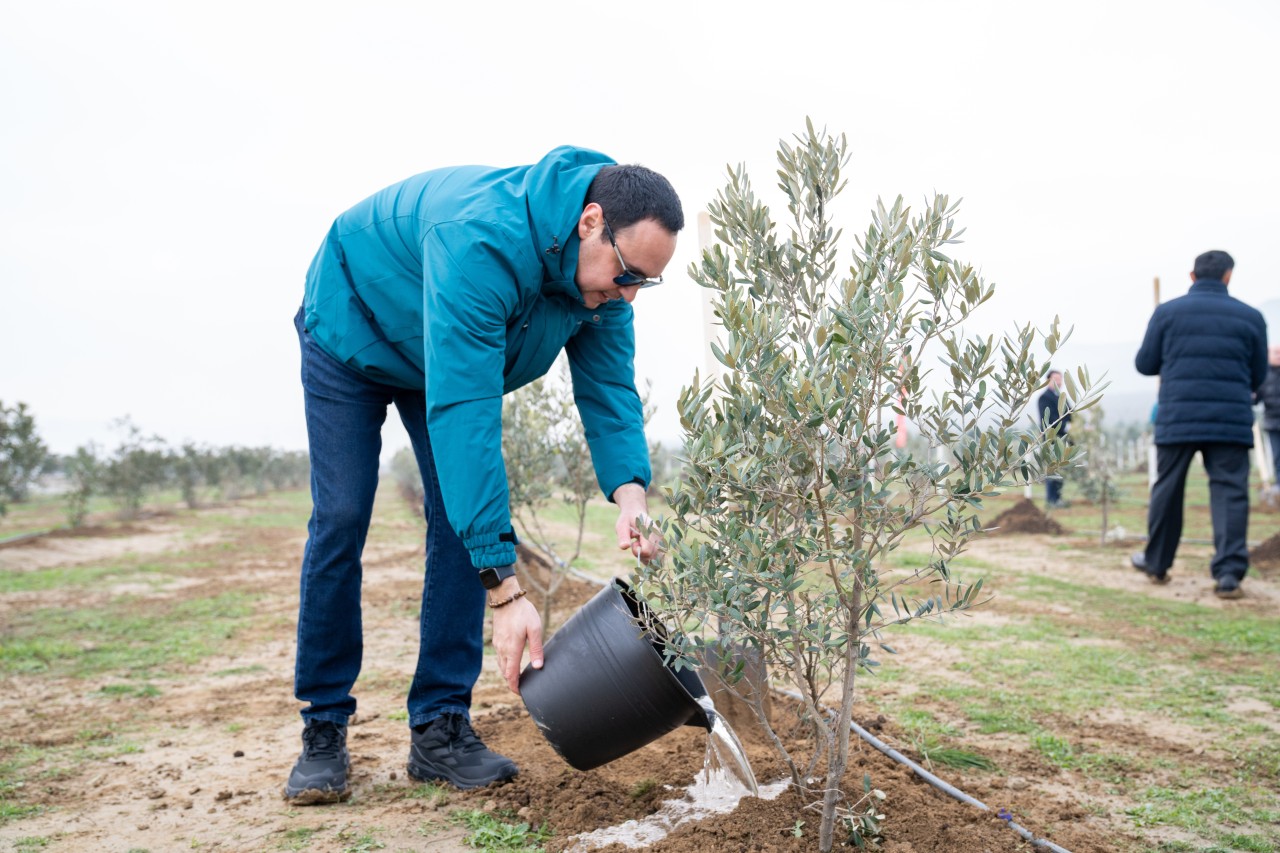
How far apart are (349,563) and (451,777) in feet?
2.45

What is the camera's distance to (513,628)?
2396mm

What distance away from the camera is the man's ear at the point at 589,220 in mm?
2473

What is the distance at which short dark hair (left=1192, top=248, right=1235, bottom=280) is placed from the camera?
21.7 ft

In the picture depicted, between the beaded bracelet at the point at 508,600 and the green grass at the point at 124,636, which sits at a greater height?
the beaded bracelet at the point at 508,600

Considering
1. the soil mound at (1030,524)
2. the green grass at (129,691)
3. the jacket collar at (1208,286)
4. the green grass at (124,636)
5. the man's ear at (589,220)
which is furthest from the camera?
the soil mound at (1030,524)

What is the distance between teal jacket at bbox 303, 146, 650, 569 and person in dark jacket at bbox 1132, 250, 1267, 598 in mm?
4914

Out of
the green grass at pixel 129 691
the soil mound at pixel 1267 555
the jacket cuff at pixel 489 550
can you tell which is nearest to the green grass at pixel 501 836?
the jacket cuff at pixel 489 550

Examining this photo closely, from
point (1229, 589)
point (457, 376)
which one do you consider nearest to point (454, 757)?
point (457, 376)

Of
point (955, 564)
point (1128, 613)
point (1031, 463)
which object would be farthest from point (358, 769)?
point (955, 564)

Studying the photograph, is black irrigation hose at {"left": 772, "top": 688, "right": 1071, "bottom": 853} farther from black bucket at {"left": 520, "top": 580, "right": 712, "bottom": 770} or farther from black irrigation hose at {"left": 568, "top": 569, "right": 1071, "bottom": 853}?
black bucket at {"left": 520, "top": 580, "right": 712, "bottom": 770}

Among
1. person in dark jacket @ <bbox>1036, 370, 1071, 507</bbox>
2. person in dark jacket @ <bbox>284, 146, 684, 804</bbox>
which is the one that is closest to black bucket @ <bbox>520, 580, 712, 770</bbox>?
person in dark jacket @ <bbox>284, 146, 684, 804</bbox>

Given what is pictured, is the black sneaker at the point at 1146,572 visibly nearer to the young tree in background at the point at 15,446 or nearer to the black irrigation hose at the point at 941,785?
the black irrigation hose at the point at 941,785

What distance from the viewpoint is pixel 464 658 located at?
311 centimetres

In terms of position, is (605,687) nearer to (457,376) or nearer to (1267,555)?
(457,376)
